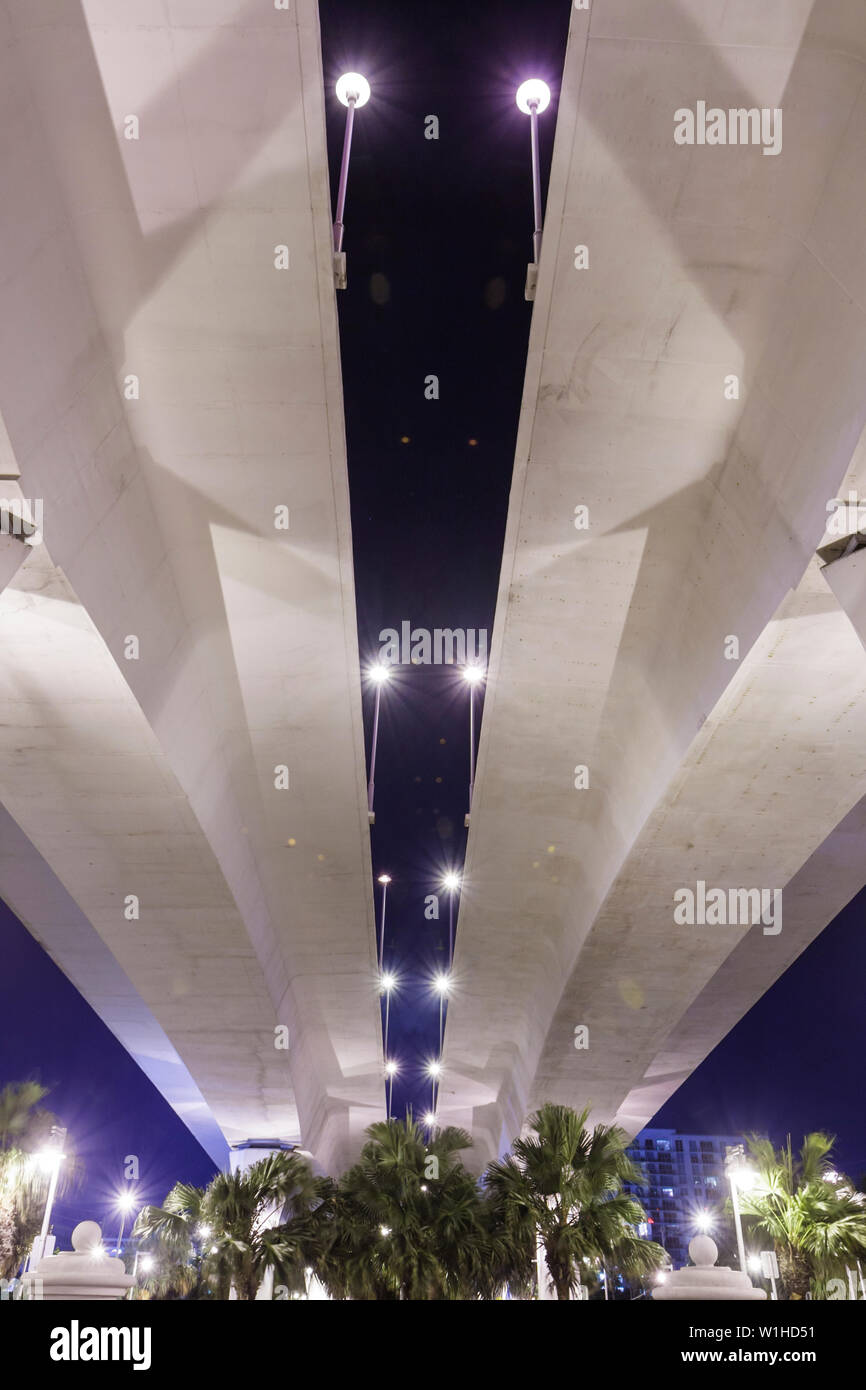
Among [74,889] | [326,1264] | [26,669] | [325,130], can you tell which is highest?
[325,130]

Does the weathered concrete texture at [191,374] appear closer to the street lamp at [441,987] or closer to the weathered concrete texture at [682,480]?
the weathered concrete texture at [682,480]

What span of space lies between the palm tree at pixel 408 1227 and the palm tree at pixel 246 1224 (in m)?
0.57

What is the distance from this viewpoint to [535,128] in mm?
8336

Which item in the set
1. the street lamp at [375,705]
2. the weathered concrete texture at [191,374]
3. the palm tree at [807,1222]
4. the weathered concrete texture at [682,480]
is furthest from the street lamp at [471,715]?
the palm tree at [807,1222]

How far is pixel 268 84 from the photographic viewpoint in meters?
7.53

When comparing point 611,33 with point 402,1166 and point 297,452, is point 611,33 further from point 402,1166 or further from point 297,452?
point 402,1166

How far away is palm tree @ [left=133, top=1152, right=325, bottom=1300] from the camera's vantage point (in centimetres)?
1628

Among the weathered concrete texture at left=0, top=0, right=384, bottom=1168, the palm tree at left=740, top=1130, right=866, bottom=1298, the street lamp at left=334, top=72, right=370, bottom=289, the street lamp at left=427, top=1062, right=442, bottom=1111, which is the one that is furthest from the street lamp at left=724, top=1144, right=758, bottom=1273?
the street lamp at left=334, top=72, right=370, bottom=289

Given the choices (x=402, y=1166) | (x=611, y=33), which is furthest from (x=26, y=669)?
(x=402, y=1166)

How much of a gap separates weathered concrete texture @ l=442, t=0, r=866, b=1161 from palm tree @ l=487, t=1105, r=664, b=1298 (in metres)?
3.67

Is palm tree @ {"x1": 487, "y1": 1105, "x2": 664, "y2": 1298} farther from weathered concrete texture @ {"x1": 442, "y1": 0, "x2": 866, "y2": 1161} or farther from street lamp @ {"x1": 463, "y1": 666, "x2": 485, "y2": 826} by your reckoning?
street lamp @ {"x1": 463, "y1": 666, "x2": 485, "y2": 826}

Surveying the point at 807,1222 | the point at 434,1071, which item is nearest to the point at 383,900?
the point at 807,1222

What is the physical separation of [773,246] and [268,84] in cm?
459

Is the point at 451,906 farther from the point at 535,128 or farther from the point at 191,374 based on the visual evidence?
the point at 535,128
